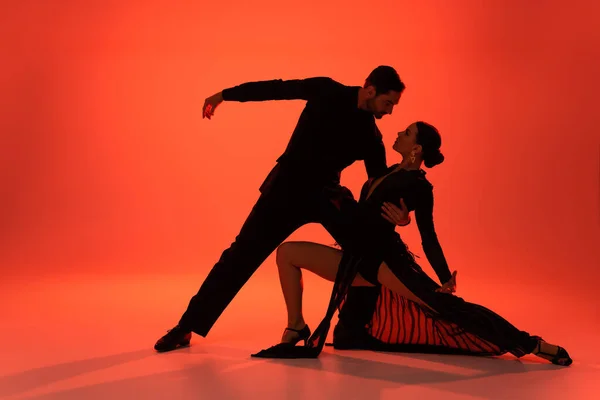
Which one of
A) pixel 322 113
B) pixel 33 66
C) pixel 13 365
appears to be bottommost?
pixel 13 365

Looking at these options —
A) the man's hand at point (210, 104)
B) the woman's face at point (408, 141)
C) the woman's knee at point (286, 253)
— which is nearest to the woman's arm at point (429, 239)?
the woman's face at point (408, 141)

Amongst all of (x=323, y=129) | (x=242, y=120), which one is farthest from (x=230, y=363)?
(x=242, y=120)

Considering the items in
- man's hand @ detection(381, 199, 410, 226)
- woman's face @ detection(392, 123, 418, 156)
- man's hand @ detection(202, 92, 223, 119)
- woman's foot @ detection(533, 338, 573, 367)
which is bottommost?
woman's foot @ detection(533, 338, 573, 367)

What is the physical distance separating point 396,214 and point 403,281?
0.27m

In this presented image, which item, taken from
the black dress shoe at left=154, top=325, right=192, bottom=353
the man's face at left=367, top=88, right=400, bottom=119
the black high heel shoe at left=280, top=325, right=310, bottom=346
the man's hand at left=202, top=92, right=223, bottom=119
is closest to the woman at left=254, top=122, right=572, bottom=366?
the black high heel shoe at left=280, top=325, right=310, bottom=346

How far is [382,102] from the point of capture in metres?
3.85

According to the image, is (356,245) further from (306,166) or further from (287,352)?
(287,352)

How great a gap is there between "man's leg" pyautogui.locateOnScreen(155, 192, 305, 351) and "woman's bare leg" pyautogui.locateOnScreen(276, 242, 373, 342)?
0.12 m

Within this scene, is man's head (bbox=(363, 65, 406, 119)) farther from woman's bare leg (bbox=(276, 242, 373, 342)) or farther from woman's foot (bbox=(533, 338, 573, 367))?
woman's foot (bbox=(533, 338, 573, 367))

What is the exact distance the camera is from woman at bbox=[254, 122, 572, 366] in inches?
148

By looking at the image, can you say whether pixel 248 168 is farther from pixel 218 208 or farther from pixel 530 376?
pixel 530 376

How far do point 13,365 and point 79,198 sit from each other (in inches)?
120

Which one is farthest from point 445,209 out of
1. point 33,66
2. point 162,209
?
point 33,66

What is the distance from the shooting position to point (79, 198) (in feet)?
22.0
